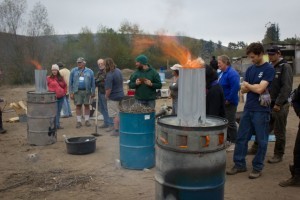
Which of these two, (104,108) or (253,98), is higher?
(253,98)

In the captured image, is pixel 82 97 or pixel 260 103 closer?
pixel 260 103

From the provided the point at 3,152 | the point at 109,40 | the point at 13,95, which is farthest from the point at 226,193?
the point at 109,40

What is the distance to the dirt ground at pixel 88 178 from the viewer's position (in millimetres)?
4867

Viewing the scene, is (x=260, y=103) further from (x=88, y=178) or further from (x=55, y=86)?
(x=55, y=86)

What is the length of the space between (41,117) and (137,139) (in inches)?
112

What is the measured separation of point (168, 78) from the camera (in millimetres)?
29578

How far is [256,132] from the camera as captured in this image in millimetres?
5086

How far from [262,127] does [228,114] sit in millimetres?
1544

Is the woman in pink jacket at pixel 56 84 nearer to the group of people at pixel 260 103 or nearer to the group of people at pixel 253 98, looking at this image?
the group of people at pixel 253 98

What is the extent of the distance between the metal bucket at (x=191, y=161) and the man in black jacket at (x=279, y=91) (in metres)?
2.92

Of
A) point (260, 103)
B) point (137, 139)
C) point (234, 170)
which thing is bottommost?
point (234, 170)

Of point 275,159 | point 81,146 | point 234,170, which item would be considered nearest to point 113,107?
point 81,146

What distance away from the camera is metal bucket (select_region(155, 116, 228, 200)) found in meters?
3.00

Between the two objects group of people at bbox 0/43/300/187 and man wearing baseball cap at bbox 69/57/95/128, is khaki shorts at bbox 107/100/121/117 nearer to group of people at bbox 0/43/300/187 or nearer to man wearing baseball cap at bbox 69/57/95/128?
man wearing baseball cap at bbox 69/57/95/128
